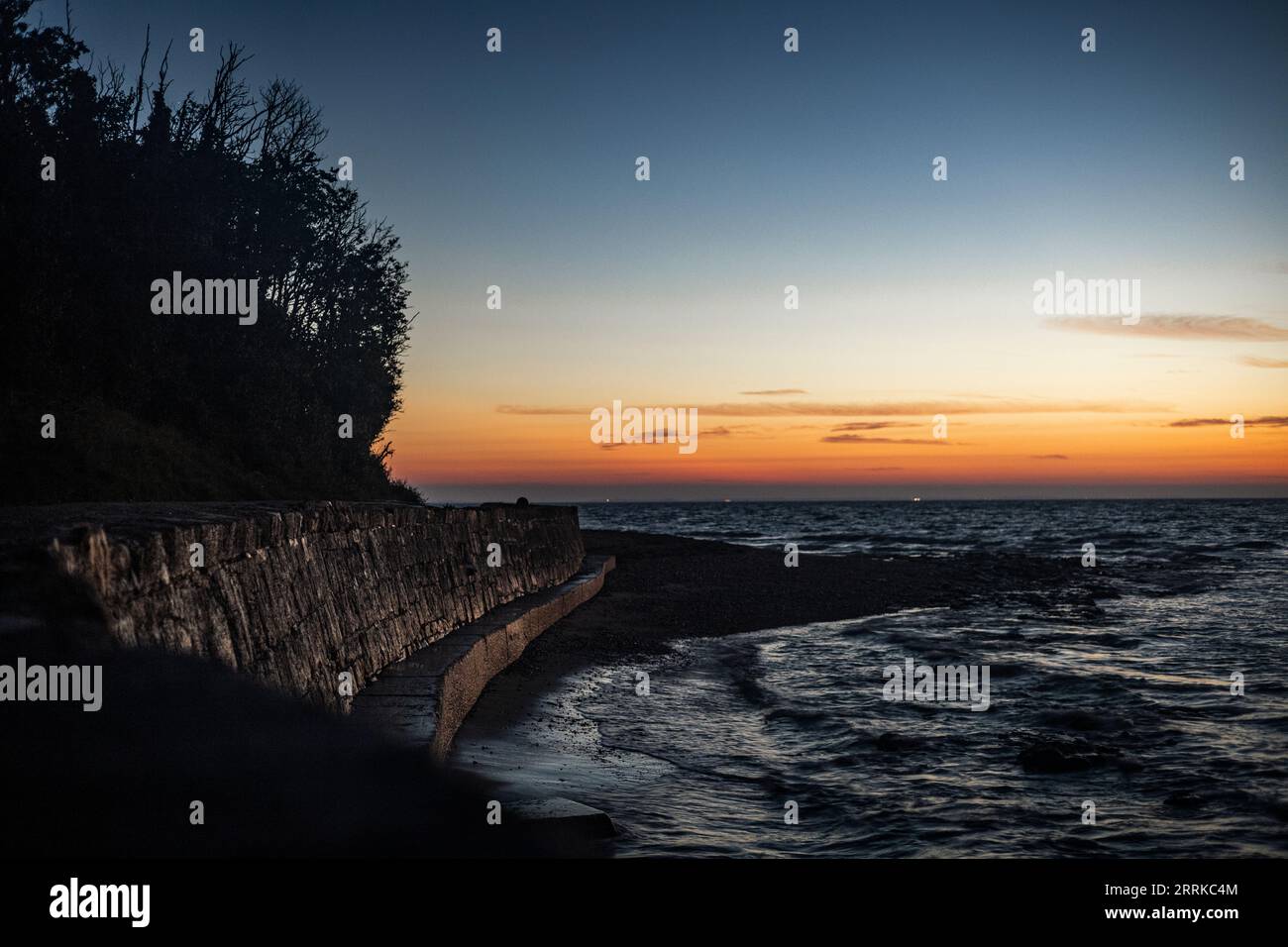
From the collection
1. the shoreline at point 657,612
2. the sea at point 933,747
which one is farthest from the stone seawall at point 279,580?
the sea at point 933,747

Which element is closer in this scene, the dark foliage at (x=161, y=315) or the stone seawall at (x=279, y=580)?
the stone seawall at (x=279, y=580)

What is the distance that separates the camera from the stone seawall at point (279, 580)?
4402mm

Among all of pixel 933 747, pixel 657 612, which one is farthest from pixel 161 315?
pixel 933 747

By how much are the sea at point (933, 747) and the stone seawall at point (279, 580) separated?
5.00 feet

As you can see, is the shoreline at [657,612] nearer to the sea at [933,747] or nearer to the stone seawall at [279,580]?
the sea at [933,747]

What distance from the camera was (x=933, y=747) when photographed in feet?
28.6

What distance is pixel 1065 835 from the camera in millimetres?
6359

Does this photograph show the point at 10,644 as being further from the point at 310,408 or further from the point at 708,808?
the point at 310,408

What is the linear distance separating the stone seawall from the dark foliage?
5.15 metres

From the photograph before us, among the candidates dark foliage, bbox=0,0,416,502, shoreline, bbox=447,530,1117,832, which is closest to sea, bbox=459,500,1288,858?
shoreline, bbox=447,530,1117,832

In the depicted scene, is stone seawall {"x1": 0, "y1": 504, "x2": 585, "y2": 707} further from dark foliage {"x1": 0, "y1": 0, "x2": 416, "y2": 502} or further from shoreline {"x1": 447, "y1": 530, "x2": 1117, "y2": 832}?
dark foliage {"x1": 0, "y1": 0, "x2": 416, "y2": 502}

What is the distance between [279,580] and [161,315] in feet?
45.2

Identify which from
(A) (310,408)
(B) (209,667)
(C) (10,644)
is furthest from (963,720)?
(A) (310,408)
